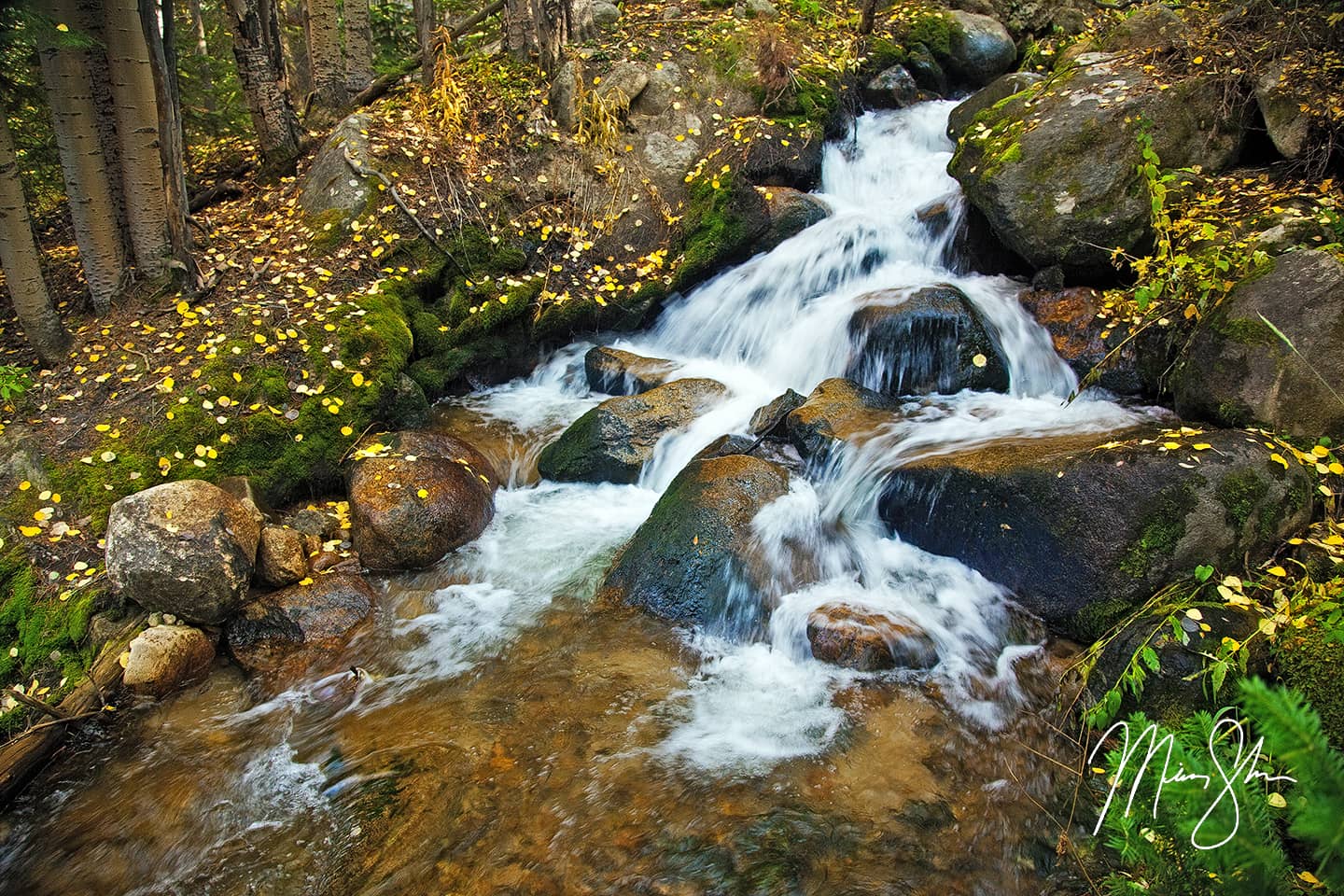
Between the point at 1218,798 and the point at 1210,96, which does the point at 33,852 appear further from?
the point at 1210,96

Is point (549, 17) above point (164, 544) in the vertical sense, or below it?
above

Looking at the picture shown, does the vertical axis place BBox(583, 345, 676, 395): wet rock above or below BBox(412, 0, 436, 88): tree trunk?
below

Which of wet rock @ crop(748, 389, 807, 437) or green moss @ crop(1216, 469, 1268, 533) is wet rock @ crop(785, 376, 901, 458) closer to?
wet rock @ crop(748, 389, 807, 437)

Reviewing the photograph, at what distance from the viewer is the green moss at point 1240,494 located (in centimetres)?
418

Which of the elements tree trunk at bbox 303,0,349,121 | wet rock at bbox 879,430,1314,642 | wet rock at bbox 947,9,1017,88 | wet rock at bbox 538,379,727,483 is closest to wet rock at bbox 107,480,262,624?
wet rock at bbox 538,379,727,483

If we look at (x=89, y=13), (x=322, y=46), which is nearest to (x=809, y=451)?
(x=89, y=13)

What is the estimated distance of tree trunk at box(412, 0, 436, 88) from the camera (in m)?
9.38

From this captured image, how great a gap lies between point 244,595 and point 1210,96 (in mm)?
9409

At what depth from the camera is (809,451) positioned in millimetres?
6062

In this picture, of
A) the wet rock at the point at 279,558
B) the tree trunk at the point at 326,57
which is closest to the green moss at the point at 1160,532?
the wet rock at the point at 279,558

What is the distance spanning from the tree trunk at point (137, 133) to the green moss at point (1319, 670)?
28.7 ft

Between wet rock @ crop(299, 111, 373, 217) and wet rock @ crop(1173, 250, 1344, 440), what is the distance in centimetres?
785

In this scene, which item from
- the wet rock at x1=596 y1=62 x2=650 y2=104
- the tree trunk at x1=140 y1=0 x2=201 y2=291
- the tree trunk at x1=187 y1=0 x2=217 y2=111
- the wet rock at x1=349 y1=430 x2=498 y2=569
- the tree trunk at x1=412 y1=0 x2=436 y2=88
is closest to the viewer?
the wet rock at x1=349 y1=430 x2=498 y2=569

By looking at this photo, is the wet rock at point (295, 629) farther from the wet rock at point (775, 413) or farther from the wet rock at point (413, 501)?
the wet rock at point (775, 413)
